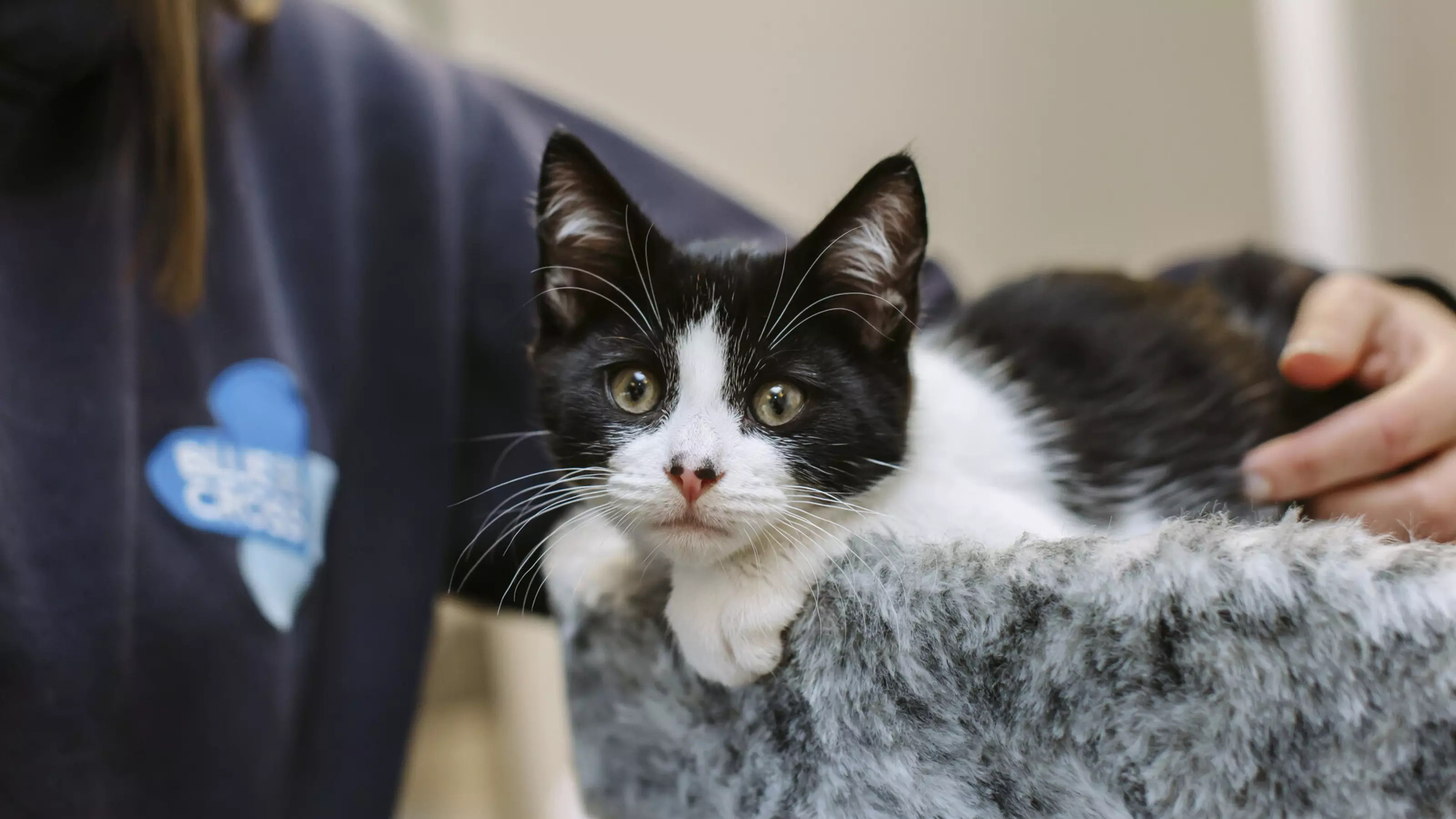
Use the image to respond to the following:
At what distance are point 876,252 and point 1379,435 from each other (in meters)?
0.37

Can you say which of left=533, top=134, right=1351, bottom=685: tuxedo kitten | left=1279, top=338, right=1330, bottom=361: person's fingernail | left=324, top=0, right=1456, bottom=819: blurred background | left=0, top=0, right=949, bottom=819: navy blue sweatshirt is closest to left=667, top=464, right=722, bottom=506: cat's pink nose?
left=533, top=134, right=1351, bottom=685: tuxedo kitten

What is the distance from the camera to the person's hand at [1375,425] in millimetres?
600

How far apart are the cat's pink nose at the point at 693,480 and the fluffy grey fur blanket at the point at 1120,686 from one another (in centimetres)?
9

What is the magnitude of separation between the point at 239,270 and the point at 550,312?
0.36 m

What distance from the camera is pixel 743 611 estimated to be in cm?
49

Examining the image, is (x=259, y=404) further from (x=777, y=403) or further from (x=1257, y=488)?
(x=1257, y=488)

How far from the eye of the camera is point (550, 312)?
623 millimetres

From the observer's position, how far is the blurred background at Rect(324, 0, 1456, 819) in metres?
1.33

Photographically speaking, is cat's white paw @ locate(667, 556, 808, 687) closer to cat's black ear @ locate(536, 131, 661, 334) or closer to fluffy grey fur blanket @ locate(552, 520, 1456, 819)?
fluffy grey fur blanket @ locate(552, 520, 1456, 819)

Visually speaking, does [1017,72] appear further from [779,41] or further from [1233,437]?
[1233,437]

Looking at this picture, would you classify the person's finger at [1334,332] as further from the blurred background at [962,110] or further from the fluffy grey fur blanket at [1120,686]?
the blurred background at [962,110]

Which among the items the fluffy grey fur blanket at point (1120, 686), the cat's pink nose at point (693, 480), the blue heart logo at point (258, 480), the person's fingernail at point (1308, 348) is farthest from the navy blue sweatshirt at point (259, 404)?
the person's fingernail at point (1308, 348)

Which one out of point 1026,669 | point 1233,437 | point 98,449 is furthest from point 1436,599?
point 98,449

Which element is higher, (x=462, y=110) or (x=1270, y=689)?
(x=462, y=110)
